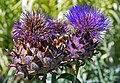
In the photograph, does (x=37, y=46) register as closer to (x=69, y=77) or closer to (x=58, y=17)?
(x=69, y=77)

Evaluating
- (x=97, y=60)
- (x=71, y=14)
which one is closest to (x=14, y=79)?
(x=97, y=60)

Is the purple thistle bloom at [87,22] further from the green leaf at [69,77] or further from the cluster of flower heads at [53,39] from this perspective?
the green leaf at [69,77]

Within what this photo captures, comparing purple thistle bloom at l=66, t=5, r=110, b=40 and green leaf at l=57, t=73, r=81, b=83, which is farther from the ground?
purple thistle bloom at l=66, t=5, r=110, b=40

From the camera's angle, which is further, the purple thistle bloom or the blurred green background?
the blurred green background

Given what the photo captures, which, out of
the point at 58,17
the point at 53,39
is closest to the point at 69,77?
the point at 53,39

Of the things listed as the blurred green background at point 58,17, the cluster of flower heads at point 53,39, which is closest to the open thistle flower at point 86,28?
the cluster of flower heads at point 53,39

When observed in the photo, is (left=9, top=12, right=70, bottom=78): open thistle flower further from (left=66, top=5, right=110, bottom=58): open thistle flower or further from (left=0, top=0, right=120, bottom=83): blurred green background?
(left=0, top=0, right=120, bottom=83): blurred green background

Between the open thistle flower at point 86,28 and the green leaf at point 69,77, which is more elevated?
the open thistle flower at point 86,28

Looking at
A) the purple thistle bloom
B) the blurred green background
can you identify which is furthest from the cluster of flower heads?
the blurred green background

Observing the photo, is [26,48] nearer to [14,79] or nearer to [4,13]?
[14,79]
